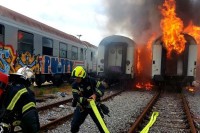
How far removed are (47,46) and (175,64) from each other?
24.0 feet

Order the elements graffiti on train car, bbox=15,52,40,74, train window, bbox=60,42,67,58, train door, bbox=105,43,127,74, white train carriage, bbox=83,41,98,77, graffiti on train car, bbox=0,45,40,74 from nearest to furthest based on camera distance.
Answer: graffiti on train car, bbox=0,45,40,74 → graffiti on train car, bbox=15,52,40,74 → train window, bbox=60,42,67,58 → train door, bbox=105,43,127,74 → white train carriage, bbox=83,41,98,77

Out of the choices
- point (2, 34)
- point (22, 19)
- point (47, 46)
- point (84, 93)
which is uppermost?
point (22, 19)

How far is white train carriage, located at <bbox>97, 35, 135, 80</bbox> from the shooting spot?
20344 mm

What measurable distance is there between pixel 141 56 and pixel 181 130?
14574 millimetres

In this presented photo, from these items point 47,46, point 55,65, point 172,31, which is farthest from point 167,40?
point 47,46

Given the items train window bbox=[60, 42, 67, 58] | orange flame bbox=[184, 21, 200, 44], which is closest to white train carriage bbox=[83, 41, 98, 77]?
train window bbox=[60, 42, 67, 58]

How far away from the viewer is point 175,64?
19438 millimetres

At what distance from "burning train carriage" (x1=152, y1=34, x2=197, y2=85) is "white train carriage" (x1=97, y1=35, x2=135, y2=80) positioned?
191cm

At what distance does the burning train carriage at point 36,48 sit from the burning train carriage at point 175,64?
5.55 metres

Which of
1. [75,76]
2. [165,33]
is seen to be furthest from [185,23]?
[75,76]

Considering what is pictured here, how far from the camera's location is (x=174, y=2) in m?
24.8

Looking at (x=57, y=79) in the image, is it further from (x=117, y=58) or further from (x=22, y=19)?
(x=22, y=19)

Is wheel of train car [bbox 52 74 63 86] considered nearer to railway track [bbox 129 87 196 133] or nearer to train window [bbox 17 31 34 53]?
train window [bbox 17 31 34 53]

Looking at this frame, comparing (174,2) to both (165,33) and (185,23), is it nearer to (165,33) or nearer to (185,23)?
(185,23)
